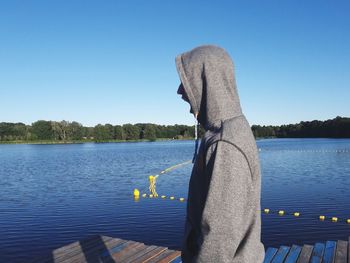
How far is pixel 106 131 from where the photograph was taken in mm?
174250

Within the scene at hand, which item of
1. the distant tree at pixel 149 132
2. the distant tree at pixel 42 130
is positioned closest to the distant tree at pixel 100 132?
the distant tree at pixel 149 132

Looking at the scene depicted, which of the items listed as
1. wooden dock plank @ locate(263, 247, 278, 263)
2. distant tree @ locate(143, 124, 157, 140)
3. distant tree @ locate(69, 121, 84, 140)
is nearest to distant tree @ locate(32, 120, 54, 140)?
distant tree @ locate(69, 121, 84, 140)

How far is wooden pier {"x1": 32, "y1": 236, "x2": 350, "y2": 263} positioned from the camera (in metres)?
7.85

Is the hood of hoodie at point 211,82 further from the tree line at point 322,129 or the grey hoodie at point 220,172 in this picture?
the tree line at point 322,129

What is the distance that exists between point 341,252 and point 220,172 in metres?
7.51

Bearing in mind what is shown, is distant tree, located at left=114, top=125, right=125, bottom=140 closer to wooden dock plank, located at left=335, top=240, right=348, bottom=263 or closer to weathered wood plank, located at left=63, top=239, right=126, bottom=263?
weathered wood plank, located at left=63, top=239, right=126, bottom=263

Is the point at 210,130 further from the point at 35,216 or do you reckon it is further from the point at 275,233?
the point at 35,216

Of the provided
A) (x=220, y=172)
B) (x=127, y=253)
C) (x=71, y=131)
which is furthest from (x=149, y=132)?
(x=220, y=172)

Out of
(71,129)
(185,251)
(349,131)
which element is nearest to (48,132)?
(71,129)

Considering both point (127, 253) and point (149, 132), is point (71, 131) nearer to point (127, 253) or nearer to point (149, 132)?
point (149, 132)

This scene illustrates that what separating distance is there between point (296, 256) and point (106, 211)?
603 inches

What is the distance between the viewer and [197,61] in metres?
2.35

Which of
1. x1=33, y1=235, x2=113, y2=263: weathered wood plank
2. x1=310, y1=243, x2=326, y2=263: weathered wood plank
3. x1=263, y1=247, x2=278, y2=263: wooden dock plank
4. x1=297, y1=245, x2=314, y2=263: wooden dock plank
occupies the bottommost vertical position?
x1=33, y1=235, x2=113, y2=263: weathered wood plank

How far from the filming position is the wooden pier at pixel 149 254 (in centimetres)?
785
